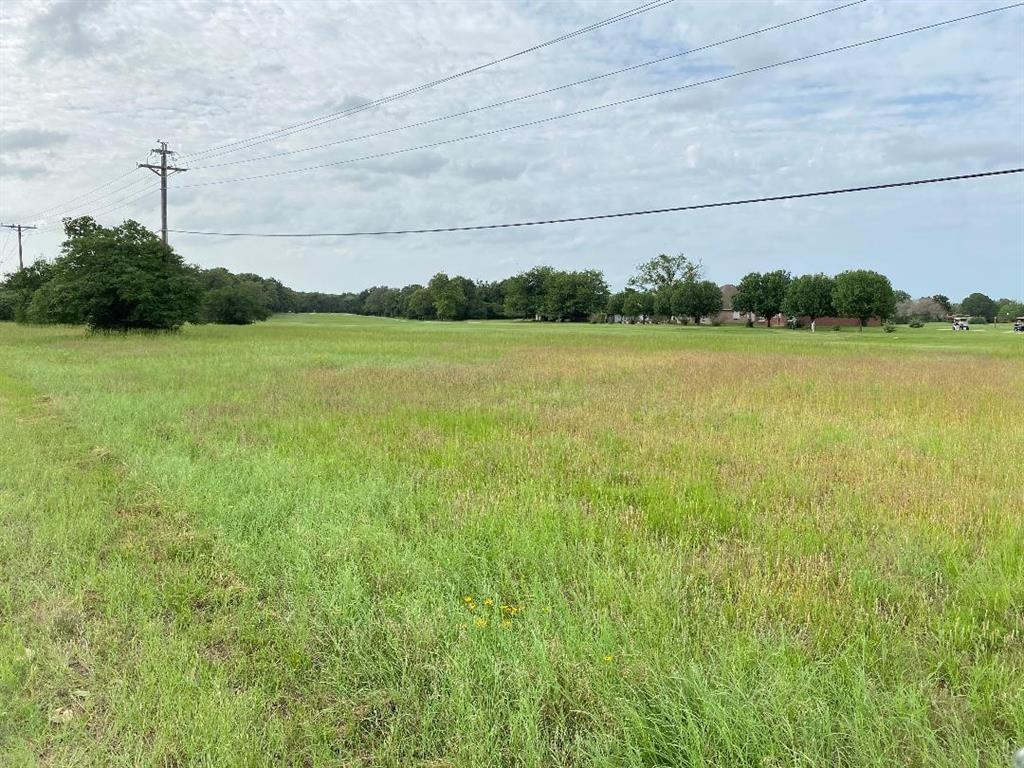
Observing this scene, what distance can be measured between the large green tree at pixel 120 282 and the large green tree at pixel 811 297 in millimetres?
84652

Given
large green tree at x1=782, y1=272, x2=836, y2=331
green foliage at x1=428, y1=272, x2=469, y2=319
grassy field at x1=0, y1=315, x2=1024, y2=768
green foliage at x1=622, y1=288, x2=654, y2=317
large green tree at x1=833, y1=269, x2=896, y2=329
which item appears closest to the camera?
grassy field at x1=0, y1=315, x2=1024, y2=768

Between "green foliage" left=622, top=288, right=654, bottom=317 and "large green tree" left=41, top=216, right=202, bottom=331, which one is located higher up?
"green foliage" left=622, top=288, right=654, bottom=317

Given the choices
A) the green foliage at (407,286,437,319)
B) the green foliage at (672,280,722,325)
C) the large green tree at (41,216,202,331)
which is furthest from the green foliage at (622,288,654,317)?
the large green tree at (41,216,202,331)

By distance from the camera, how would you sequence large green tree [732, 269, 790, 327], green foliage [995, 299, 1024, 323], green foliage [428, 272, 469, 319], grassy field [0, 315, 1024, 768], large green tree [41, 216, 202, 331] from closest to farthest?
grassy field [0, 315, 1024, 768], large green tree [41, 216, 202, 331], large green tree [732, 269, 790, 327], green foliage [428, 272, 469, 319], green foliage [995, 299, 1024, 323]

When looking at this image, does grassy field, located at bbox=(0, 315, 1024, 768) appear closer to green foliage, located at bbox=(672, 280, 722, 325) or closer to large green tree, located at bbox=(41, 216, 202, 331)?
large green tree, located at bbox=(41, 216, 202, 331)

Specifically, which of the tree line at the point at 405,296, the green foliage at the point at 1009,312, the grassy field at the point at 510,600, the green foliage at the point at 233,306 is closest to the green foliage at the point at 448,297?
the tree line at the point at 405,296

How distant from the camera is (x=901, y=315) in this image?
13625 cm

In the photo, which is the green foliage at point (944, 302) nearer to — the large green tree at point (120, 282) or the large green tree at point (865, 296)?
the large green tree at point (865, 296)

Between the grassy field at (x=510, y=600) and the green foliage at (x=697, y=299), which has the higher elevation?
the green foliage at (x=697, y=299)

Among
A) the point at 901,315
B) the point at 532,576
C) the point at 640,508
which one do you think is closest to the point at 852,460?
the point at 640,508

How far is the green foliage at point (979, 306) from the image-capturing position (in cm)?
17075

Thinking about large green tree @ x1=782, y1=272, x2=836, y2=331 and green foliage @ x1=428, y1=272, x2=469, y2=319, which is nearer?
large green tree @ x1=782, y1=272, x2=836, y2=331

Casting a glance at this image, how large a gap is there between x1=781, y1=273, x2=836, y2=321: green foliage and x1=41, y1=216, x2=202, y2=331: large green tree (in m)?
84.7

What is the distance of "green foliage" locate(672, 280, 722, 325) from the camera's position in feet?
336
